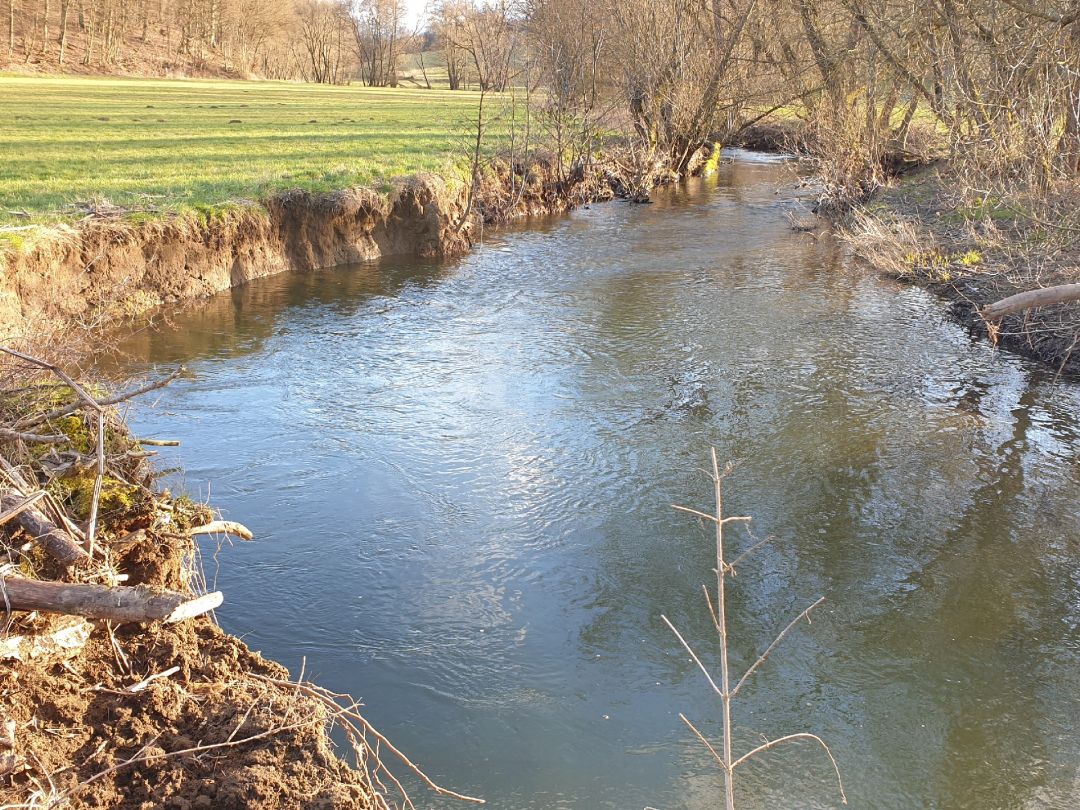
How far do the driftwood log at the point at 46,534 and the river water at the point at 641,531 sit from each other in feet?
6.29

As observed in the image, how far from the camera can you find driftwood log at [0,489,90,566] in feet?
13.1

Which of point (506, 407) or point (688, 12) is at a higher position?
point (688, 12)

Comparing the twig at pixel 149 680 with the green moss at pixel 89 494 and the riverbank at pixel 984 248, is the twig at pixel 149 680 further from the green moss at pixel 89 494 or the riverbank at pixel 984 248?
the riverbank at pixel 984 248

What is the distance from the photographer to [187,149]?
721 inches

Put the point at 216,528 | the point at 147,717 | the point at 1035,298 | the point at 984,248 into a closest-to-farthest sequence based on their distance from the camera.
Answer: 1. the point at 147,717
2. the point at 216,528
3. the point at 1035,298
4. the point at 984,248

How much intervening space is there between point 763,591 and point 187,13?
65944mm

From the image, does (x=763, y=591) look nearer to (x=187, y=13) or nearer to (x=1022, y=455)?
(x=1022, y=455)

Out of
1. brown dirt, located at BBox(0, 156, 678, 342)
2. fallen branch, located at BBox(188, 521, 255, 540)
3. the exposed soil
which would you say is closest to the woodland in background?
the exposed soil

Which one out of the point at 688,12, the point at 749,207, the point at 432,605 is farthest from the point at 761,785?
the point at 688,12

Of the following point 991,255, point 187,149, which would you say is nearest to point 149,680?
point 991,255

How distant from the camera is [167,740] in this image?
12.3 ft

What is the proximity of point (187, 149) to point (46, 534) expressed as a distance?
Answer: 1606 cm

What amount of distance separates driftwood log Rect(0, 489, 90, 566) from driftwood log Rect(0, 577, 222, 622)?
15.2 inches

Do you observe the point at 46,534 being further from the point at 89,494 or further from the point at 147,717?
the point at 147,717
